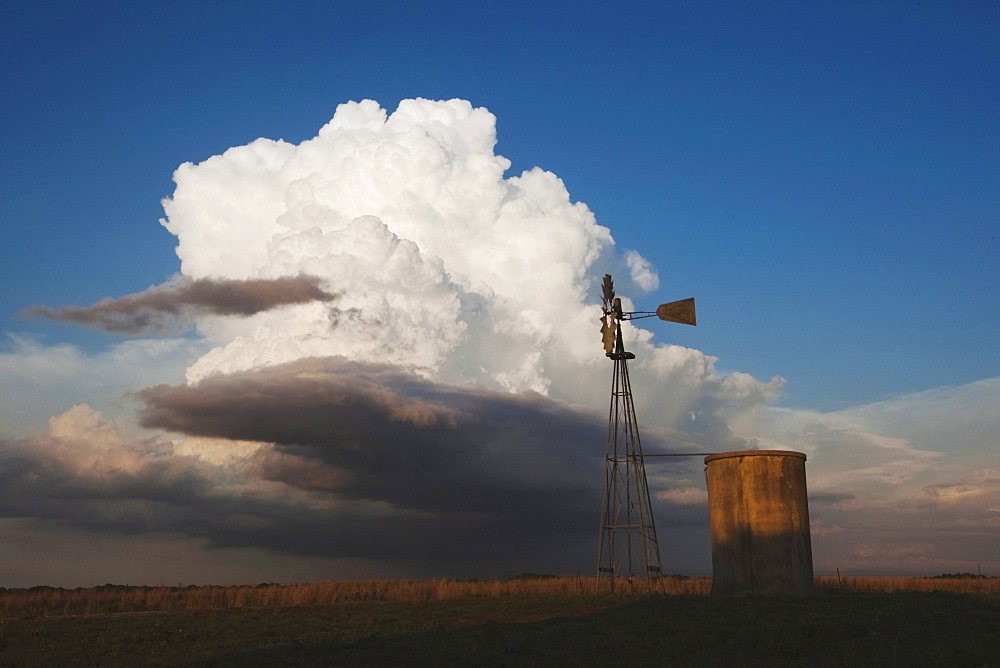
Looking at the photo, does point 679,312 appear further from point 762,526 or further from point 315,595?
point 315,595

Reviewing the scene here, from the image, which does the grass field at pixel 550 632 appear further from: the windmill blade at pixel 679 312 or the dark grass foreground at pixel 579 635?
the windmill blade at pixel 679 312

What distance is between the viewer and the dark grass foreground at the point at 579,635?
19359mm

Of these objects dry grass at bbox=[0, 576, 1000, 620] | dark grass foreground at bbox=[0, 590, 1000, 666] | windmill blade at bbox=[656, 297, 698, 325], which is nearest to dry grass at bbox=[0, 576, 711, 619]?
dry grass at bbox=[0, 576, 1000, 620]

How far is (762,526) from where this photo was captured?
2966 cm

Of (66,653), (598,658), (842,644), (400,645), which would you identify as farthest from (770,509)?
(66,653)

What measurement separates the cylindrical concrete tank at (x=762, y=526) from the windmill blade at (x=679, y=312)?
667 centimetres

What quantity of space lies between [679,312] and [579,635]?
1643 cm

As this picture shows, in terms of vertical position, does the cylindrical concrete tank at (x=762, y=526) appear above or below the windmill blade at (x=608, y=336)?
below

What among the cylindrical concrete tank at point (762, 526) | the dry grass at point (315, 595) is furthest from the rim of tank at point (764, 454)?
the dry grass at point (315, 595)

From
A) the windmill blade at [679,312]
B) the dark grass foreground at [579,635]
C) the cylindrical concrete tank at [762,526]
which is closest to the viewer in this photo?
the dark grass foreground at [579,635]

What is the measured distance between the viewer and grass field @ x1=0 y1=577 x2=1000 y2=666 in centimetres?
1950

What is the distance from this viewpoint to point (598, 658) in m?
20.1

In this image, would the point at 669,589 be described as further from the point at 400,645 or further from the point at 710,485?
the point at 400,645

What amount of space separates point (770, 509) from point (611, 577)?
8.12m
